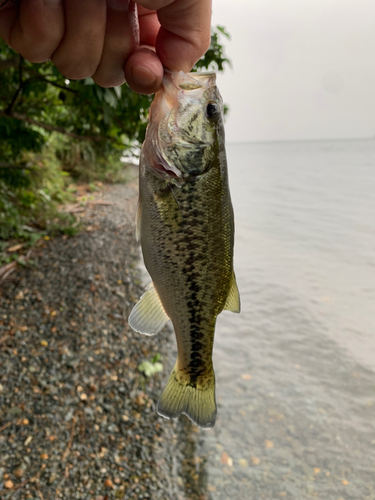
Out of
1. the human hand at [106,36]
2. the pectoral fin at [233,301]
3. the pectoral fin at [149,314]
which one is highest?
the human hand at [106,36]

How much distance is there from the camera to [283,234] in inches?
529

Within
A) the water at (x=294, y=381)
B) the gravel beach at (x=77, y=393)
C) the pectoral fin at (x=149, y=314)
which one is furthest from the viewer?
the water at (x=294, y=381)

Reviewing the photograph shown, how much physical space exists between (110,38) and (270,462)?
461cm

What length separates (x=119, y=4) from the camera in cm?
154

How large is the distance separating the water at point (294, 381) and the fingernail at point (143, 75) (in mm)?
3956

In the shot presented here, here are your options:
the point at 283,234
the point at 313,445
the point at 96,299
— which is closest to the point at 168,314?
the point at 313,445

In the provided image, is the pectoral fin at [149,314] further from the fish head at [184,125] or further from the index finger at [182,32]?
the index finger at [182,32]

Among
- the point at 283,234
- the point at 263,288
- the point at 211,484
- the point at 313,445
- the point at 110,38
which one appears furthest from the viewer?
the point at 283,234

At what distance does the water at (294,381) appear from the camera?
4188 millimetres

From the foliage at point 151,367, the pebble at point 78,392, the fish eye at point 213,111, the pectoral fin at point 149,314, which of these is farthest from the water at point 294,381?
the fish eye at point 213,111

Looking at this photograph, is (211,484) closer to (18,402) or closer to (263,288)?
(18,402)

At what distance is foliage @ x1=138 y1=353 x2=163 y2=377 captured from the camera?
5.06 m

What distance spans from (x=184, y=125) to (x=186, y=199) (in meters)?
0.34

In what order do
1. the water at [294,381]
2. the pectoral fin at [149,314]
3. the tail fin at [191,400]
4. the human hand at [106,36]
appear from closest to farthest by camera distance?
the human hand at [106,36] → the pectoral fin at [149,314] → the tail fin at [191,400] → the water at [294,381]
